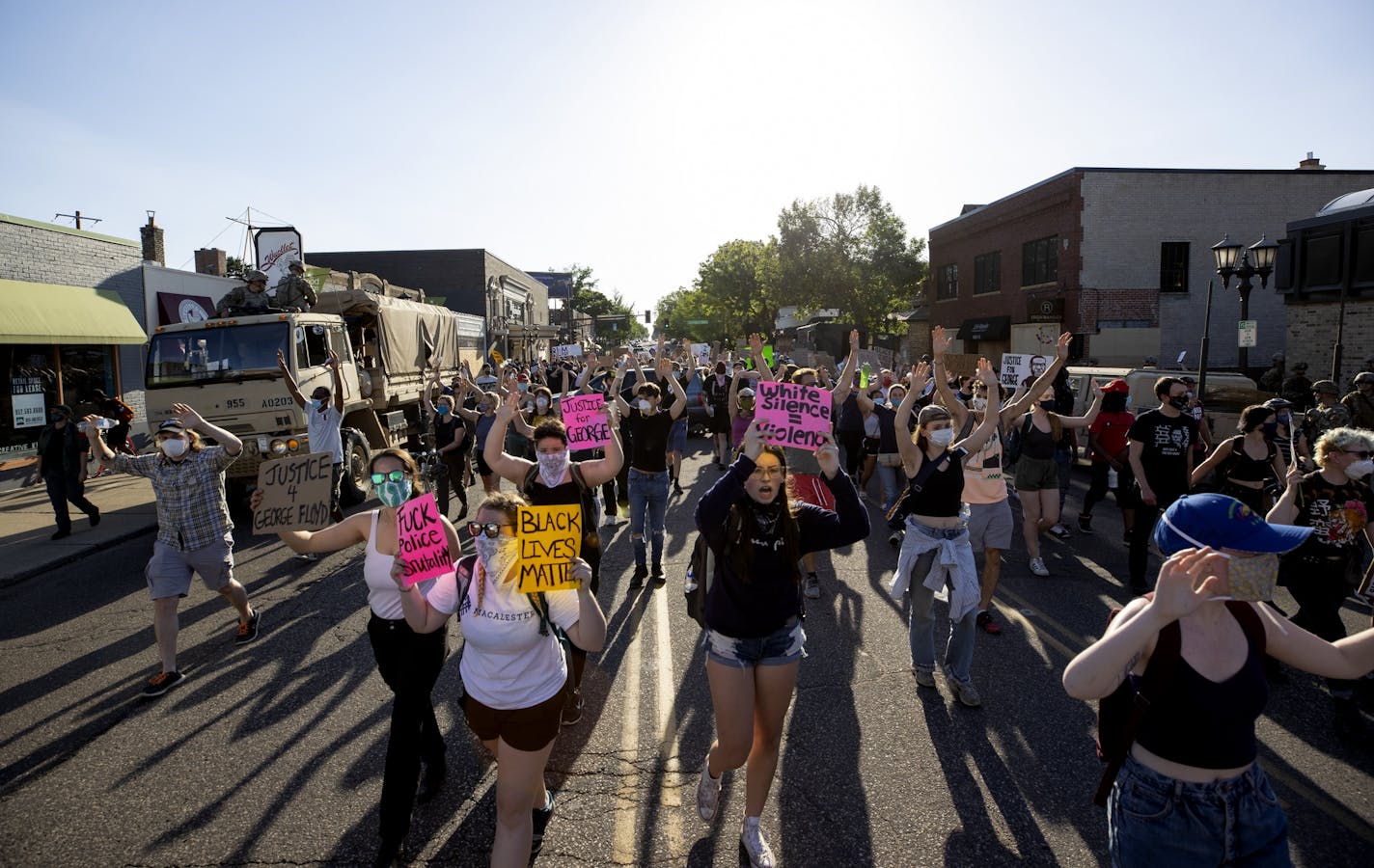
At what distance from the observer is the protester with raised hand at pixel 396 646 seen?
340cm

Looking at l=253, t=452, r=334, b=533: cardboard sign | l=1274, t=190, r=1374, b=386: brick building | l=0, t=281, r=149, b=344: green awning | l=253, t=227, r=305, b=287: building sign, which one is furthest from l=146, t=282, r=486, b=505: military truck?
l=1274, t=190, r=1374, b=386: brick building

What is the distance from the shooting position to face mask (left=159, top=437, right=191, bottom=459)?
18.0ft

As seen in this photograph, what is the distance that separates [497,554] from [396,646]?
97cm

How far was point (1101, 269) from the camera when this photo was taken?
85.7ft

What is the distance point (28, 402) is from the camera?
1541 centimetres

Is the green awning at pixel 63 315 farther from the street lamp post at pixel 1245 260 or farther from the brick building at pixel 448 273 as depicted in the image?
the brick building at pixel 448 273

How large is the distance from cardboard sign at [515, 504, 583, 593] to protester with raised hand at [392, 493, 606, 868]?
0.15ft

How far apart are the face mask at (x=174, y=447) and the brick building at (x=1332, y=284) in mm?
21538

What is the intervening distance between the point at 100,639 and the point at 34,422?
12.6 metres

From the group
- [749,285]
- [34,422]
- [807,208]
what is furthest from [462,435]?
[749,285]

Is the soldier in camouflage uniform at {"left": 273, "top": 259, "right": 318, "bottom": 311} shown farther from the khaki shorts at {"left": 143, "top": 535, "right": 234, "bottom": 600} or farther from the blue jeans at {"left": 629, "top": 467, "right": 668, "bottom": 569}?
the blue jeans at {"left": 629, "top": 467, "right": 668, "bottom": 569}

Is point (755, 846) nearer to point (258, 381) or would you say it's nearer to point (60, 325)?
point (258, 381)

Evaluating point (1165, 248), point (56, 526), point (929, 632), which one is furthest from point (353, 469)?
point (1165, 248)

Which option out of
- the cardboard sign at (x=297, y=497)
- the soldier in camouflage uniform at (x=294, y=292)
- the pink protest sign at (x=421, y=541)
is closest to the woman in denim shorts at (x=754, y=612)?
the pink protest sign at (x=421, y=541)
